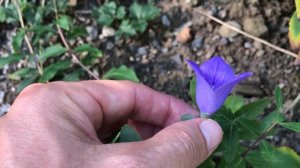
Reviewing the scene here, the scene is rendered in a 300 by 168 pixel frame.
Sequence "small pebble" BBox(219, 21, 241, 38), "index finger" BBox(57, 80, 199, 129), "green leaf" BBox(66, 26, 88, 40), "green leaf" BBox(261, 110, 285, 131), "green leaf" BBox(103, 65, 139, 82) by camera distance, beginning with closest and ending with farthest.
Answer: "green leaf" BBox(261, 110, 285, 131), "index finger" BBox(57, 80, 199, 129), "green leaf" BBox(103, 65, 139, 82), "green leaf" BBox(66, 26, 88, 40), "small pebble" BBox(219, 21, 241, 38)

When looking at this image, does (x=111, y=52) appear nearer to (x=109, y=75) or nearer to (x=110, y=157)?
(x=109, y=75)

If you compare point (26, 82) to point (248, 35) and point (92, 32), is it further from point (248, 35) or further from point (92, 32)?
point (248, 35)

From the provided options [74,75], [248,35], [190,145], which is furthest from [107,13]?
[190,145]

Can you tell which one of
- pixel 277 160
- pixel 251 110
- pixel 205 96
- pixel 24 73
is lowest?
pixel 277 160

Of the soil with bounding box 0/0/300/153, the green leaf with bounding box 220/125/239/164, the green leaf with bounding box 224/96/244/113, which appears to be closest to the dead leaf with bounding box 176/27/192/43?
the soil with bounding box 0/0/300/153

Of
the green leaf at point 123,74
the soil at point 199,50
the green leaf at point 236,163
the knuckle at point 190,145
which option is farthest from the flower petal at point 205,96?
the soil at point 199,50

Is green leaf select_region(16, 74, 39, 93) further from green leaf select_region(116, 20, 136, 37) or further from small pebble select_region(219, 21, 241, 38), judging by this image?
small pebble select_region(219, 21, 241, 38)
